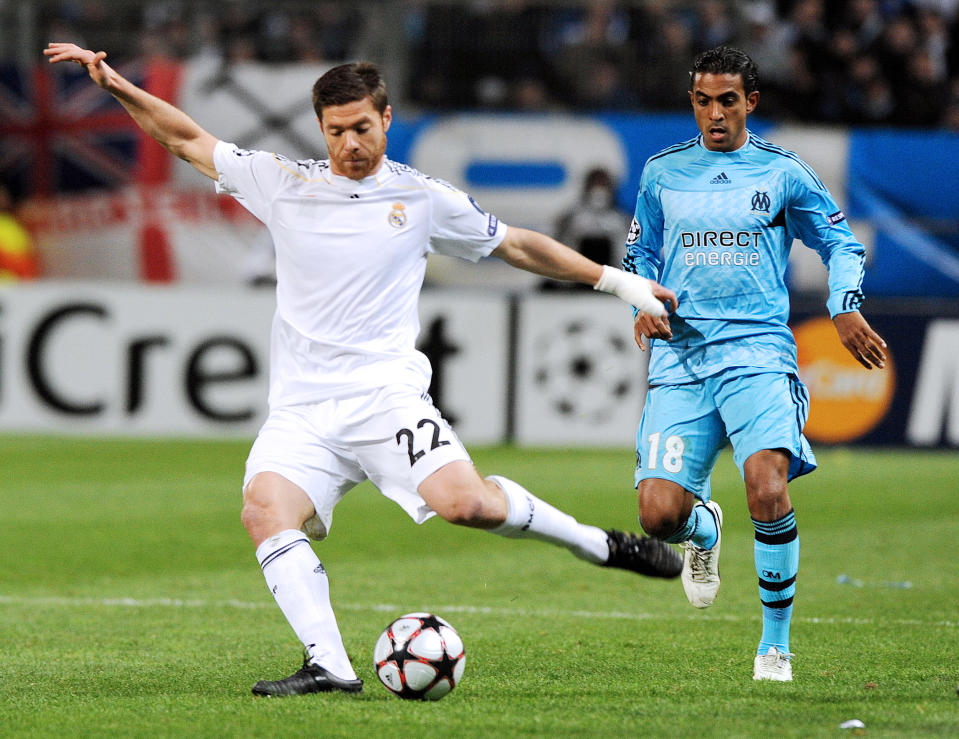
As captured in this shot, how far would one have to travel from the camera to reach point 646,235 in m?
6.28

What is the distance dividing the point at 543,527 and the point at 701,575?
1.13 meters

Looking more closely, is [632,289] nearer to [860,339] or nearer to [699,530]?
[860,339]

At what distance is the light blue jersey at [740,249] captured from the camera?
5.95m

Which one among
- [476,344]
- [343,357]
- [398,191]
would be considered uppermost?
[398,191]

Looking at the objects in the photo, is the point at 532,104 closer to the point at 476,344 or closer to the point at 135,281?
the point at 476,344

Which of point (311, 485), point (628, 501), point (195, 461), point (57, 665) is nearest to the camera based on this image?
point (311, 485)

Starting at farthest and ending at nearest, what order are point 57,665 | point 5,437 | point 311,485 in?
1. point 5,437
2. point 57,665
3. point 311,485

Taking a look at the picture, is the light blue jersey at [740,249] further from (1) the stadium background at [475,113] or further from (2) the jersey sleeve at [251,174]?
(1) the stadium background at [475,113]

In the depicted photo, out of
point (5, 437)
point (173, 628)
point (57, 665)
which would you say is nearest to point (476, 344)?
point (5, 437)

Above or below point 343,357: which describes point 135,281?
below

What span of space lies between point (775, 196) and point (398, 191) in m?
1.47

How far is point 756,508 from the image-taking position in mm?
5691

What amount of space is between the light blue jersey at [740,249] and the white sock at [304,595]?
1687mm

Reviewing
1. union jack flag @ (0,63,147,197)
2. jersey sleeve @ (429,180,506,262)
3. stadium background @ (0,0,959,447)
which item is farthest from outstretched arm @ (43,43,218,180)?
union jack flag @ (0,63,147,197)
